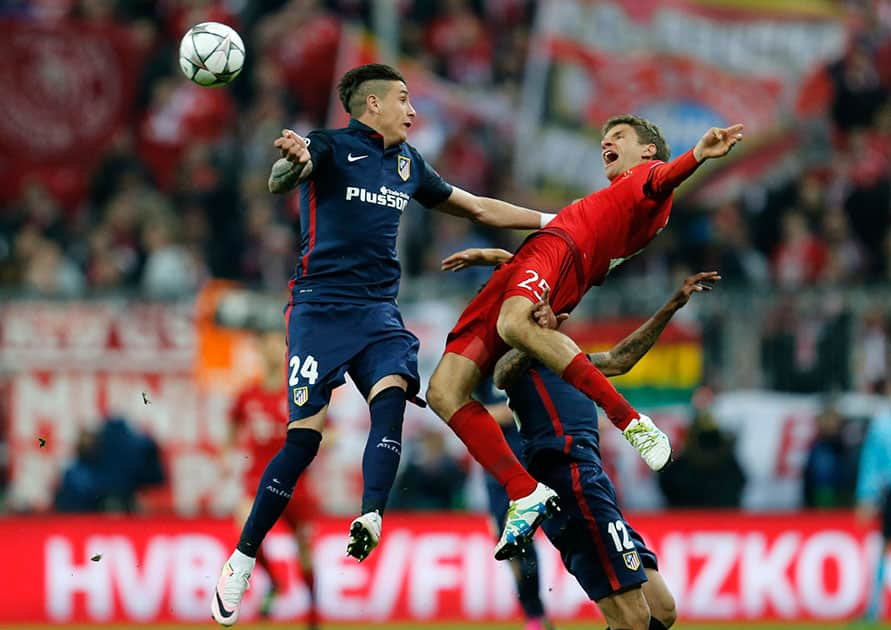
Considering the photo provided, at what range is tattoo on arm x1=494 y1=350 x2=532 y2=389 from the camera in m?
9.00

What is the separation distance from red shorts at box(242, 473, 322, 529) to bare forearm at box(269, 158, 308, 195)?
4.66m

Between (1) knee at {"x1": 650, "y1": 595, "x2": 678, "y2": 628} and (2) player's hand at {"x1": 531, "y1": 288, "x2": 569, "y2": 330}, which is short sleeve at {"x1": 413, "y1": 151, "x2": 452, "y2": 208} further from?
(1) knee at {"x1": 650, "y1": 595, "x2": 678, "y2": 628}

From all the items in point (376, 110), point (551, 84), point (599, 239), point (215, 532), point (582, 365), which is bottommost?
point (215, 532)

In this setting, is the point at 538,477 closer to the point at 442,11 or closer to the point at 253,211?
the point at 253,211

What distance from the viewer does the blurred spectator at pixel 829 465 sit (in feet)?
51.7

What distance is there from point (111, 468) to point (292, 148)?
758 centimetres

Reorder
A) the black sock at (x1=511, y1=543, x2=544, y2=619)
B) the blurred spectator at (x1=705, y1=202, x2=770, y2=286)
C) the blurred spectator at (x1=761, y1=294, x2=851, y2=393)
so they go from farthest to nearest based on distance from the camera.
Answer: the blurred spectator at (x1=705, y1=202, x2=770, y2=286), the blurred spectator at (x1=761, y1=294, x2=851, y2=393), the black sock at (x1=511, y1=543, x2=544, y2=619)

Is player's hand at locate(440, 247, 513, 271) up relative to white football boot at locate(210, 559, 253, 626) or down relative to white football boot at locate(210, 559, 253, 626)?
up

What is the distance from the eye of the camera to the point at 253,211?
1748 cm

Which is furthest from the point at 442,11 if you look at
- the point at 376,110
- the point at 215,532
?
the point at 376,110

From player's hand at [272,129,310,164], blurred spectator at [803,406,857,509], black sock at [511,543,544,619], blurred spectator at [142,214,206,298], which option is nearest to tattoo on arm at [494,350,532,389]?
player's hand at [272,129,310,164]

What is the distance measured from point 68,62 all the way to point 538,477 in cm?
1083

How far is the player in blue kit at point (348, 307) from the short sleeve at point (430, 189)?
0.30 meters

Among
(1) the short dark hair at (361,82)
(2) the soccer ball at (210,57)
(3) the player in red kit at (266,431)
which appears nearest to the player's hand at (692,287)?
(1) the short dark hair at (361,82)
